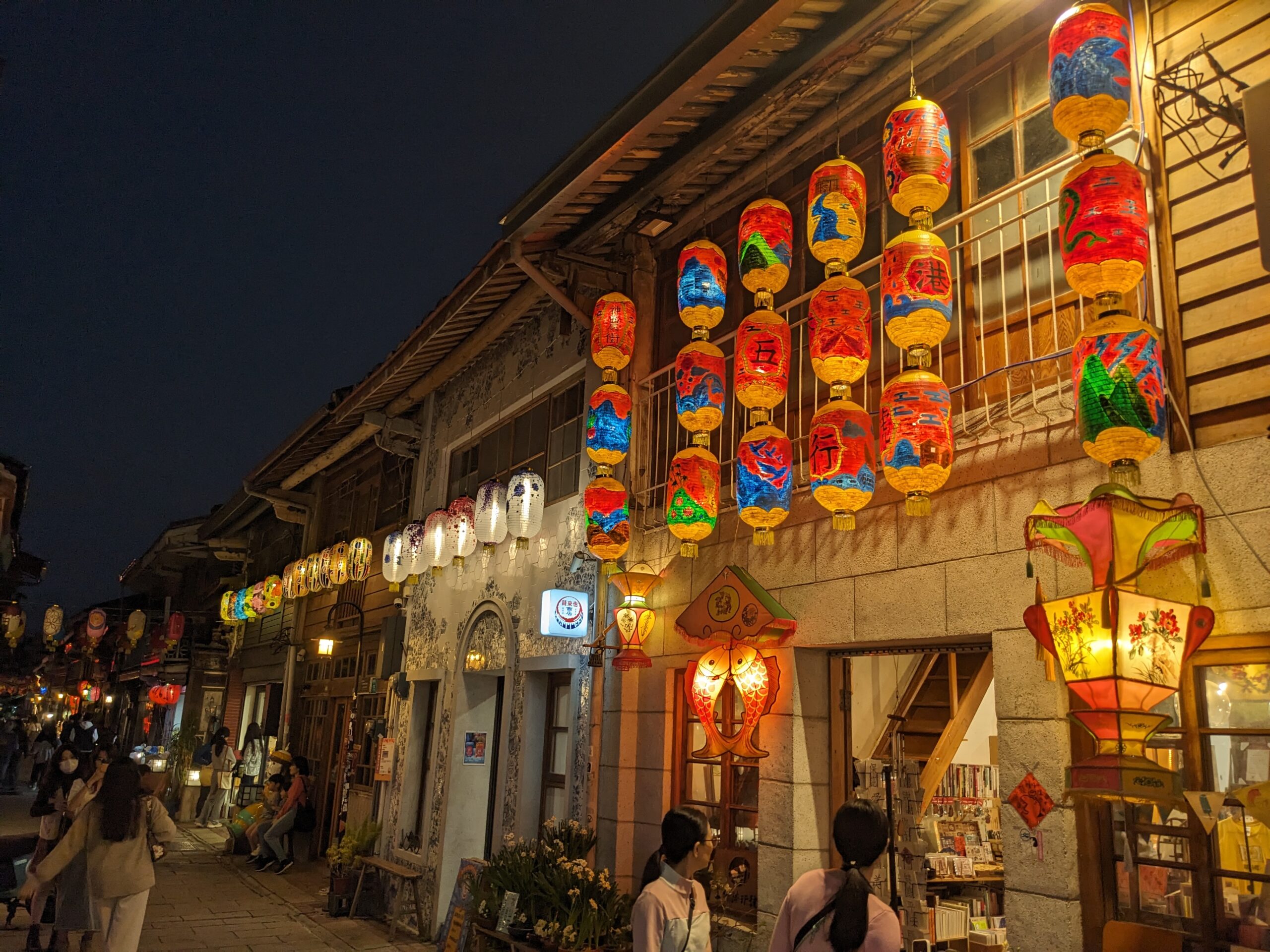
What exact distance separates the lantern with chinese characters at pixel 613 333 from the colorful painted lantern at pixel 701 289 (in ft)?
3.07

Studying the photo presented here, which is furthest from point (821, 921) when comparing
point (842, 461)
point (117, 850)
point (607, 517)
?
point (117, 850)

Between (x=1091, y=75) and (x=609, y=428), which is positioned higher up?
(x=1091, y=75)

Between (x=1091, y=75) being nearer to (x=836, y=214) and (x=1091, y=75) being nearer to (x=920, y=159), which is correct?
(x=920, y=159)

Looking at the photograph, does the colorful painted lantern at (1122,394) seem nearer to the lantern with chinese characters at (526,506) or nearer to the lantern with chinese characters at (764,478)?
the lantern with chinese characters at (764,478)

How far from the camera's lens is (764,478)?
22.5 feet

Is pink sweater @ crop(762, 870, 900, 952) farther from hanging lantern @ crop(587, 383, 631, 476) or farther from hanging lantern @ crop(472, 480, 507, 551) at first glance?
hanging lantern @ crop(472, 480, 507, 551)

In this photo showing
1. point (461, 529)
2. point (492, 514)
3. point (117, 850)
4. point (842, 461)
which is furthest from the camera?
point (461, 529)

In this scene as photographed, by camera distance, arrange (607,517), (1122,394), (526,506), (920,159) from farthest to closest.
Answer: (526,506)
(607,517)
(920,159)
(1122,394)

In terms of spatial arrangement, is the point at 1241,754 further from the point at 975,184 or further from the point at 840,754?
the point at 975,184

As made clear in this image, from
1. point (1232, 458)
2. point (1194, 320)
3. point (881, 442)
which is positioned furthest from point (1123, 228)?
point (881, 442)

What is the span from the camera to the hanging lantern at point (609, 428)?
8.63 metres

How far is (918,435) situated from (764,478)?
1489mm

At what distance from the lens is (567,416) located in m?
11.4

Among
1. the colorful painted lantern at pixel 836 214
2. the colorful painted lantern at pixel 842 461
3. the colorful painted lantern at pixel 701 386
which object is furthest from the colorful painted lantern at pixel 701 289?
the colorful painted lantern at pixel 842 461
